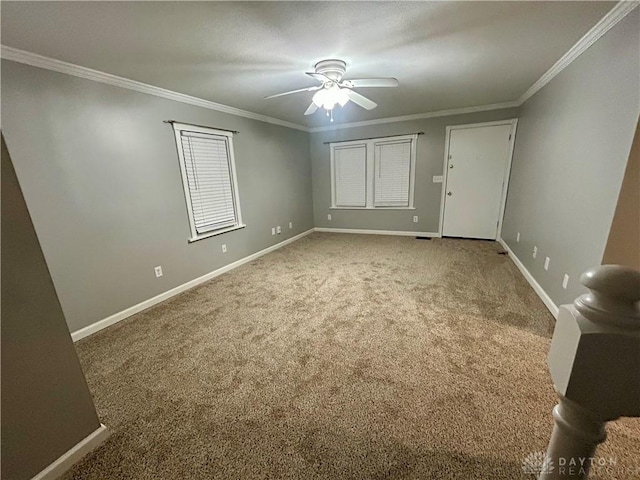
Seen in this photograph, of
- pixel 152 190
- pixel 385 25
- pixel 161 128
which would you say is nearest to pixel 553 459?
pixel 385 25

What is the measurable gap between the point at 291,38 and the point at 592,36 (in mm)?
2141

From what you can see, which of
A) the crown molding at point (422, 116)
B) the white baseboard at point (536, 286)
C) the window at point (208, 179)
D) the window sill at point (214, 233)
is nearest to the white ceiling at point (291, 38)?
the window at point (208, 179)

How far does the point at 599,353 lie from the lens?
1.45ft

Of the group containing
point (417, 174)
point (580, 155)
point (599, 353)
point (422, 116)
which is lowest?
Result: point (599, 353)

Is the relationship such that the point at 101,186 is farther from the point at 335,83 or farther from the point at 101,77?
the point at 335,83

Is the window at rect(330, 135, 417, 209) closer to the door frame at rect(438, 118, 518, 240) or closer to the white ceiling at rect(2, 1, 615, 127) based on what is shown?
the door frame at rect(438, 118, 518, 240)

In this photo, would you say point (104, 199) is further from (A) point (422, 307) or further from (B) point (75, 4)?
(A) point (422, 307)

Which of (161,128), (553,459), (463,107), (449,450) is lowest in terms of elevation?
(449,450)

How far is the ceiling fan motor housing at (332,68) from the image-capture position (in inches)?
89.9

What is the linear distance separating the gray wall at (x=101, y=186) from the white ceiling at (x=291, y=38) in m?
0.28

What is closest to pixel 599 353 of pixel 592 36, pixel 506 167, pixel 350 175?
pixel 592 36

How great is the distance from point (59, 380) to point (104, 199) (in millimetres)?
1777

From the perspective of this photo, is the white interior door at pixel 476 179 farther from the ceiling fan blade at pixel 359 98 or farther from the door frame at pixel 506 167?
the ceiling fan blade at pixel 359 98

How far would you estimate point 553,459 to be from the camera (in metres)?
0.58
